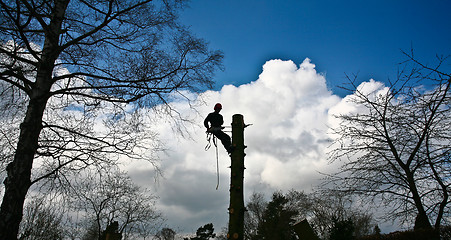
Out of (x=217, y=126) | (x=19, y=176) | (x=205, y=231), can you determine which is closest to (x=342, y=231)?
(x=217, y=126)

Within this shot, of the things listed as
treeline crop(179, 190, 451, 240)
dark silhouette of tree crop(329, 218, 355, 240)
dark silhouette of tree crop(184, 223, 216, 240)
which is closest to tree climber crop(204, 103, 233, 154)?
treeline crop(179, 190, 451, 240)

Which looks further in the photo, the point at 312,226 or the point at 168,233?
the point at 168,233

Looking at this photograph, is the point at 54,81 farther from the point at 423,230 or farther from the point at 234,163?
the point at 423,230

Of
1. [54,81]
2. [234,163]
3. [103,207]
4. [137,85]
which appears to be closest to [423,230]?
[234,163]

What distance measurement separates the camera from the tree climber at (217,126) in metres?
5.70

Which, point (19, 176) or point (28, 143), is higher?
point (28, 143)

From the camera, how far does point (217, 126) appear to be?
19.6 feet

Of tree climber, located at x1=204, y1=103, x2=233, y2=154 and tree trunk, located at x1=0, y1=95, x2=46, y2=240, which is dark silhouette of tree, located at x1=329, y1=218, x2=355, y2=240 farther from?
tree trunk, located at x1=0, y1=95, x2=46, y2=240

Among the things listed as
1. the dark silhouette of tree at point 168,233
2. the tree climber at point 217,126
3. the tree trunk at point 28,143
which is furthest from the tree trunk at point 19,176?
the dark silhouette of tree at point 168,233

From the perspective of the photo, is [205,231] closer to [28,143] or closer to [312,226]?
[312,226]

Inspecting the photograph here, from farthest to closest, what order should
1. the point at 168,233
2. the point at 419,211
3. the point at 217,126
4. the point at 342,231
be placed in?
1. the point at 168,233
2. the point at 342,231
3. the point at 419,211
4. the point at 217,126

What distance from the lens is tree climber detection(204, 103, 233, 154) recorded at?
5.70 meters

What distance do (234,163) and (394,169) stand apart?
609 centimetres

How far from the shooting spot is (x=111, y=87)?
5.25 m
